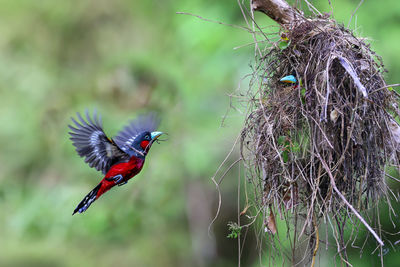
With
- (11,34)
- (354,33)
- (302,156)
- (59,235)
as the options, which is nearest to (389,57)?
A: (354,33)

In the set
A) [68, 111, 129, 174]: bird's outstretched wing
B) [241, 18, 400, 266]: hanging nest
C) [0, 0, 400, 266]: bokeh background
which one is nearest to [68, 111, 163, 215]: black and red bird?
[68, 111, 129, 174]: bird's outstretched wing

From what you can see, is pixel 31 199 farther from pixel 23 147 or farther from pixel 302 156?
pixel 302 156

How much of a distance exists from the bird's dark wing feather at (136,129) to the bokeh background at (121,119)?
186 cm

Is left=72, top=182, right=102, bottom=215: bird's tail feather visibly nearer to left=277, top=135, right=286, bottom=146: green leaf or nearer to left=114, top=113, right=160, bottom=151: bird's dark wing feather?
left=114, top=113, right=160, bottom=151: bird's dark wing feather

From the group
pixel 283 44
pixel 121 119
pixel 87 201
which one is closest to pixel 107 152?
pixel 87 201

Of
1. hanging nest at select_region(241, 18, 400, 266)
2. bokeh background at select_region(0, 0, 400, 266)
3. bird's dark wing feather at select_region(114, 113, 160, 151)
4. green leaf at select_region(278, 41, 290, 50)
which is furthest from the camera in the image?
bokeh background at select_region(0, 0, 400, 266)

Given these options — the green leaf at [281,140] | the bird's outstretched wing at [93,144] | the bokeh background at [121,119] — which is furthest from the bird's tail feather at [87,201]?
the bokeh background at [121,119]

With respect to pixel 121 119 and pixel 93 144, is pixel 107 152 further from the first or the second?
pixel 121 119

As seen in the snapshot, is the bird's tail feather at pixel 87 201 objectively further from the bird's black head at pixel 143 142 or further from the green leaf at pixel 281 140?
the green leaf at pixel 281 140

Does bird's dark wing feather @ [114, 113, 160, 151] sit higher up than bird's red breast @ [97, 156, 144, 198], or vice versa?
bird's dark wing feather @ [114, 113, 160, 151]

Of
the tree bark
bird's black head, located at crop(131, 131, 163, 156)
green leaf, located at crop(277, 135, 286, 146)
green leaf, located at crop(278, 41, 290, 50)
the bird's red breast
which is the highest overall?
the tree bark

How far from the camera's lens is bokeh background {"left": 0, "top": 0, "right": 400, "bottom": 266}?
4.39 m

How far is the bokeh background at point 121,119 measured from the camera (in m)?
4.39

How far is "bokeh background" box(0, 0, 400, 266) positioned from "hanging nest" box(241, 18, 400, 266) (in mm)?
2018
